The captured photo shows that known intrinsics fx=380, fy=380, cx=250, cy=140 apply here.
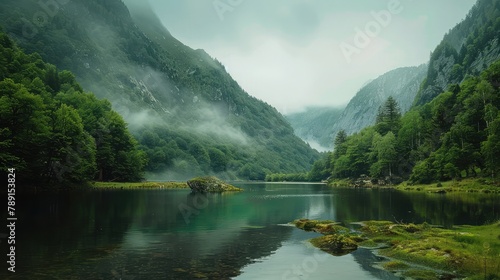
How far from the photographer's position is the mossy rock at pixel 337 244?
32.1 metres

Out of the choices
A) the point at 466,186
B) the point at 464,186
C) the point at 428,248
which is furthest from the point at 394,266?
the point at 464,186

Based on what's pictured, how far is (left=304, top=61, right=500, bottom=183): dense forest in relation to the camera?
10800cm

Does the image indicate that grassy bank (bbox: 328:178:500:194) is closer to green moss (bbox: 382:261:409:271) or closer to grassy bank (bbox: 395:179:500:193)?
grassy bank (bbox: 395:179:500:193)

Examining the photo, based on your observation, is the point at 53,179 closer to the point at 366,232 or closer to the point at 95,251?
the point at 95,251

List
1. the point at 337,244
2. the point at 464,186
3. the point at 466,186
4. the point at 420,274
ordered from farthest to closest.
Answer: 1. the point at 464,186
2. the point at 466,186
3. the point at 337,244
4. the point at 420,274

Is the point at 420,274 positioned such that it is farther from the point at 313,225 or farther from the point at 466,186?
the point at 466,186

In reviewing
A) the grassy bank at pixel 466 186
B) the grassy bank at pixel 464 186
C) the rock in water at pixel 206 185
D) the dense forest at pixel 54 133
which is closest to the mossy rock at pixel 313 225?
the dense forest at pixel 54 133

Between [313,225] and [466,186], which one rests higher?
[466,186]

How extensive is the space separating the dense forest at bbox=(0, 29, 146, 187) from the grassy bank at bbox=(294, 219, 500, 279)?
208 feet

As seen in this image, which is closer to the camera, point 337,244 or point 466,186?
point 337,244

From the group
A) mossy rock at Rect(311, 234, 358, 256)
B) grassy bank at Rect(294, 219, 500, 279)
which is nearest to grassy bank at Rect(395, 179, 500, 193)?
grassy bank at Rect(294, 219, 500, 279)

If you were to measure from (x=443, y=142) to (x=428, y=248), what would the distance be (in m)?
106

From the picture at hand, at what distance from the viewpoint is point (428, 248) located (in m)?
29.5

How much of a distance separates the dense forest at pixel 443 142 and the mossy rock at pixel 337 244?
7569 centimetres
